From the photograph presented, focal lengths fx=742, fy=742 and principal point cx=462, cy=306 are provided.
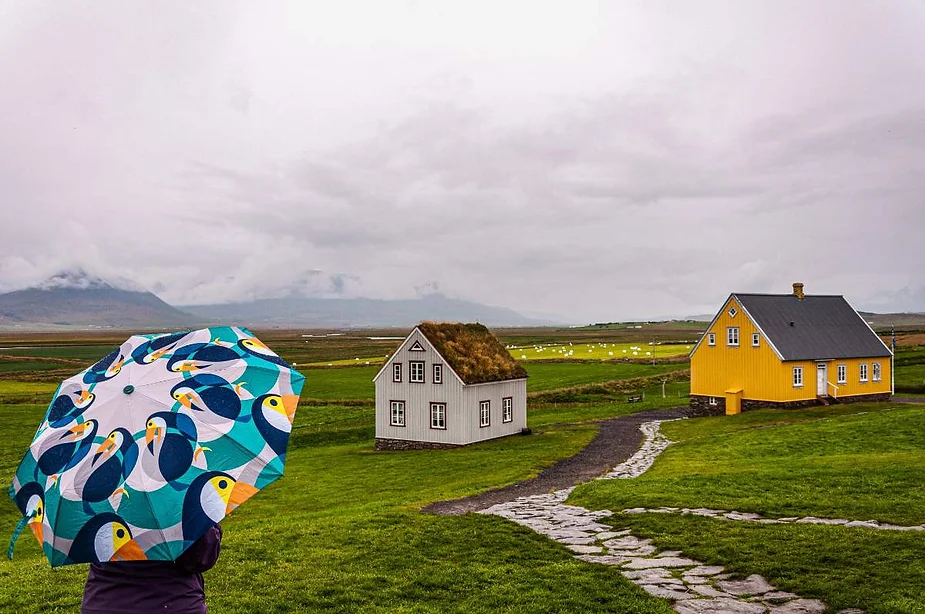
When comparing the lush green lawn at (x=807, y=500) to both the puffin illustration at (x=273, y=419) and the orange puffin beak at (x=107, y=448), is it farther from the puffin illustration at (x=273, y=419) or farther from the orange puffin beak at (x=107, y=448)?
the orange puffin beak at (x=107, y=448)

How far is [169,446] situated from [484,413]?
37.8m

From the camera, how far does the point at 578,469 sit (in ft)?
96.6

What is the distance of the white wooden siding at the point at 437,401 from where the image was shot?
42.5m

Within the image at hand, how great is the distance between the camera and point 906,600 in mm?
10031

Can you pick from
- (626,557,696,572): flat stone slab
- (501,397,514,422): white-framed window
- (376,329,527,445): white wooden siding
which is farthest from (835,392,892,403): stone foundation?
(626,557,696,572): flat stone slab

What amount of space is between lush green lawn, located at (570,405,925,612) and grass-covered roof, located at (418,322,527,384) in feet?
41.9

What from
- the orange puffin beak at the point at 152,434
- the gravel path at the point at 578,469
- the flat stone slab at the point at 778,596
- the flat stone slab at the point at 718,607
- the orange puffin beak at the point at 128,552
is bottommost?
the gravel path at the point at 578,469

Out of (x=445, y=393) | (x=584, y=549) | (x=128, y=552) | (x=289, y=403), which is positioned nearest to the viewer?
(x=128, y=552)

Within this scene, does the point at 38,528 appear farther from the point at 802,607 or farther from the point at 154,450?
the point at 802,607

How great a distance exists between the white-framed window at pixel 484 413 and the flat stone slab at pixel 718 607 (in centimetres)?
3282

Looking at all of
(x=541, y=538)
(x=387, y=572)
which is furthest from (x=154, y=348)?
(x=541, y=538)

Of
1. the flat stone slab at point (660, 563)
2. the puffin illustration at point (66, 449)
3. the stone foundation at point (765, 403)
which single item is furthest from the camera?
A: the stone foundation at point (765, 403)

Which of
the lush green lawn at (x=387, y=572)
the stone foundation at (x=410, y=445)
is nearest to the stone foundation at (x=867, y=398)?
the stone foundation at (x=410, y=445)

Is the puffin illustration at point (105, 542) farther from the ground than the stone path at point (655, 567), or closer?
farther from the ground
